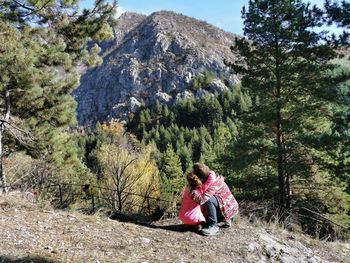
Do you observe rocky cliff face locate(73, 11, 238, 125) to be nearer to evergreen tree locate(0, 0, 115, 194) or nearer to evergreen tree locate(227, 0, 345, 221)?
evergreen tree locate(227, 0, 345, 221)

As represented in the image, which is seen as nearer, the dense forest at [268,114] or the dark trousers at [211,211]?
the dark trousers at [211,211]

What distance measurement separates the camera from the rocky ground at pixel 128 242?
3.99 meters

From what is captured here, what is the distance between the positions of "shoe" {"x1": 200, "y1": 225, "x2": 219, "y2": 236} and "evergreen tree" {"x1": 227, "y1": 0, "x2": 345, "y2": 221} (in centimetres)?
849

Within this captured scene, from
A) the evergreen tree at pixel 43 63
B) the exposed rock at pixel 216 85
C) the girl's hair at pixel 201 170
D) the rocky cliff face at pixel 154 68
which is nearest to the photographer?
the girl's hair at pixel 201 170

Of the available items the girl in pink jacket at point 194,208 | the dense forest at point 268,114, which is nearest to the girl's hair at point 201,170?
the girl in pink jacket at point 194,208

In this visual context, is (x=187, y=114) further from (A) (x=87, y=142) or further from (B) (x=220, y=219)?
(B) (x=220, y=219)

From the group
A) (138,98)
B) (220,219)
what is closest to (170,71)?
(138,98)

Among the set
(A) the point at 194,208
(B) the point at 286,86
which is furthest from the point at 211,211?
(B) the point at 286,86

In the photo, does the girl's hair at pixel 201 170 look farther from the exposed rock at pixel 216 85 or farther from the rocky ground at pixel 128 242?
the exposed rock at pixel 216 85

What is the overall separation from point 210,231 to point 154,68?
137m

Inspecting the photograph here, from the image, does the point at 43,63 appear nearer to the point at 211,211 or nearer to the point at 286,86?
the point at 211,211

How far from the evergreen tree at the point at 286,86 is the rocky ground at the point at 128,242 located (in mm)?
7746

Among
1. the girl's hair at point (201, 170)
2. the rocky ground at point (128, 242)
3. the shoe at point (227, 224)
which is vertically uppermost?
the girl's hair at point (201, 170)

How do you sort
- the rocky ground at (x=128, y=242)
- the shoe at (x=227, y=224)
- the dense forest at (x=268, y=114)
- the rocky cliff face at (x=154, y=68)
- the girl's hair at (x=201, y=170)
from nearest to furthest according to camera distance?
the rocky ground at (x=128, y=242) < the girl's hair at (x=201, y=170) < the shoe at (x=227, y=224) < the dense forest at (x=268, y=114) < the rocky cliff face at (x=154, y=68)
